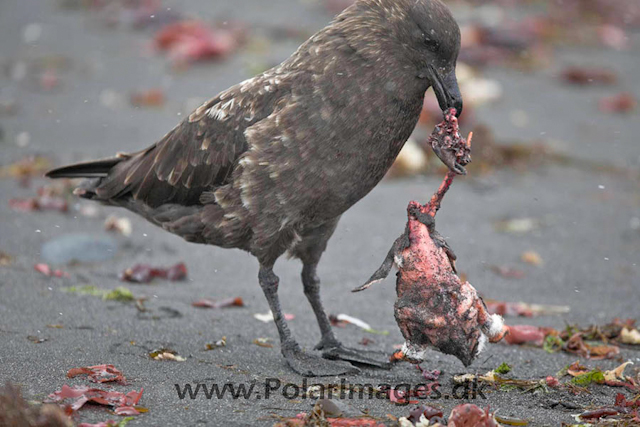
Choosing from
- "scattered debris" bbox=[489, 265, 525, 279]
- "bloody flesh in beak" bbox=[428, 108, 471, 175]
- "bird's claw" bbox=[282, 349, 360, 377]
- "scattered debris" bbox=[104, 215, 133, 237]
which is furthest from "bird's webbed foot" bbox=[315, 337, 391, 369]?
"scattered debris" bbox=[104, 215, 133, 237]

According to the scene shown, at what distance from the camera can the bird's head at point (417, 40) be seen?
14.8 ft

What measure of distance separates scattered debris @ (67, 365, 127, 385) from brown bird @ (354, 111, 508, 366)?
1267mm

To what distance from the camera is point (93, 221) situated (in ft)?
25.0

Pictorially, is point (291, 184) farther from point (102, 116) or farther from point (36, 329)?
point (102, 116)

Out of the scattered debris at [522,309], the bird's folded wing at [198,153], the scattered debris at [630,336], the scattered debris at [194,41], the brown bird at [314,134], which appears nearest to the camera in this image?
the brown bird at [314,134]

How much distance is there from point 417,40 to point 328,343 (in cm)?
187

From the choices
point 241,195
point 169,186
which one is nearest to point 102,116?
point 169,186

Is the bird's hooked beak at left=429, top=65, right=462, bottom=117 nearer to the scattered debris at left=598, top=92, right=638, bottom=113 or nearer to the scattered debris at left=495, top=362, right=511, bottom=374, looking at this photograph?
the scattered debris at left=495, top=362, right=511, bottom=374

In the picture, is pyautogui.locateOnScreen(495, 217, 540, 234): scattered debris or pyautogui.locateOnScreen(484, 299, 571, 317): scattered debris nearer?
pyautogui.locateOnScreen(484, 299, 571, 317): scattered debris

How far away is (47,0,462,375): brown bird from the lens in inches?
181

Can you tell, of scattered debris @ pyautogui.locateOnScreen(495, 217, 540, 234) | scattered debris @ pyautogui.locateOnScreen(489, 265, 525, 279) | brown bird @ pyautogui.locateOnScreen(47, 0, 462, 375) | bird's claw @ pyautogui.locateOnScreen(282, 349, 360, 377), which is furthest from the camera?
scattered debris @ pyautogui.locateOnScreen(495, 217, 540, 234)

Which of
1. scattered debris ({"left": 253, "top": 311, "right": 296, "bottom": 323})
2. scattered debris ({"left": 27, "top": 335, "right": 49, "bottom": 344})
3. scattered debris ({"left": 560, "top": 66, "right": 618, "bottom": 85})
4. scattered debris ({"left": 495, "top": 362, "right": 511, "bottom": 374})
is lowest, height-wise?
scattered debris ({"left": 27, "top": 335, "right": 49, "bottom": 344})

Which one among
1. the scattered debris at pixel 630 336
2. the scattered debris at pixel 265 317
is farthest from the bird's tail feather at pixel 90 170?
the scattered debris at pixel 630 336

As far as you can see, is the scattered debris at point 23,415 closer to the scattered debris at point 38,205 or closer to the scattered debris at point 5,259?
the scattered debris at point 5,259
